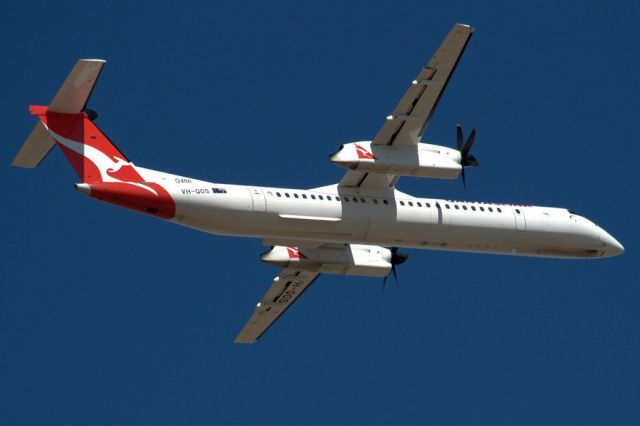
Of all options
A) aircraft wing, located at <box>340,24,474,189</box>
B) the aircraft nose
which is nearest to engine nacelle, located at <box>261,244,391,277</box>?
aircraft wing, located at <box>340,24,474,189</box>

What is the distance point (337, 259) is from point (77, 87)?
1193 centimetres

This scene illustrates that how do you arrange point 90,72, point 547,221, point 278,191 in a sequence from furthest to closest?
1. point 547,221
2. point 278,191
3. point 90,72

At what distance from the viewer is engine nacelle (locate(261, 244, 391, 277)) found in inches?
2012

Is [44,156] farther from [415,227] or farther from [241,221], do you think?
[415,227]

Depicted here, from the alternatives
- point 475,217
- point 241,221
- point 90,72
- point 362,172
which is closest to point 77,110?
point 90,72

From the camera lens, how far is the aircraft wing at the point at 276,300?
53.1 m

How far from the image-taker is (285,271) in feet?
173

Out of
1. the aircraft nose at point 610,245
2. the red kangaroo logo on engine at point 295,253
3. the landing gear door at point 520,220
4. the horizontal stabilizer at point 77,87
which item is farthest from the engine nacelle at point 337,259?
the horizontal stabilizer at point 77,87

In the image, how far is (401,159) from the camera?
46.7m

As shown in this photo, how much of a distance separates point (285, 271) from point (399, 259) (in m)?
3.99

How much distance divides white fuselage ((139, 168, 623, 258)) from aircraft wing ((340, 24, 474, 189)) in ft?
4.13

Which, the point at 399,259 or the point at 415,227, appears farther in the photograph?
the point at 399,259

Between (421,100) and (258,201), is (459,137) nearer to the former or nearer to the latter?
(421,100)

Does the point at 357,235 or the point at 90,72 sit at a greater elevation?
the point at 90,72
